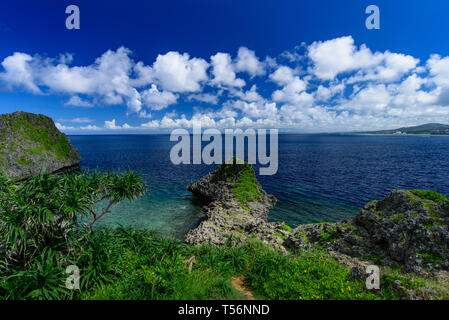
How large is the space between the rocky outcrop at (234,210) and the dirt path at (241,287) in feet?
17.7

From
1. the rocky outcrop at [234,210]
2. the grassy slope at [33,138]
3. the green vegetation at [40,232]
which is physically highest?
the grassy slope at [33,138]

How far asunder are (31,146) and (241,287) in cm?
7896

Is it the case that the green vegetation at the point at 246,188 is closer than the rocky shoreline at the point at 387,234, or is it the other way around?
the rocky shoreline at the point at 387,234

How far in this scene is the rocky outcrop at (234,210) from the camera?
20641mm

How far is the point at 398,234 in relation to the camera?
12883mm

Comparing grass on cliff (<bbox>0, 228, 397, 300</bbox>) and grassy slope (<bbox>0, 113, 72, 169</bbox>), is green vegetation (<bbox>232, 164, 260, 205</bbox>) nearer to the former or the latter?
grass on cliff (<bbox>0, 228, 397, 300</bbox>)

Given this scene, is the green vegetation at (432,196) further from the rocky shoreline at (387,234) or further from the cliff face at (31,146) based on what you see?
the cliff face at (31,146)

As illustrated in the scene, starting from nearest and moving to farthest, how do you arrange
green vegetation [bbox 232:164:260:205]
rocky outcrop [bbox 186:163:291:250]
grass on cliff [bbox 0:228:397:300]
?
grass on cliff [bbox 0:228:397:300]
rocky outcrop [bbox 186:163:291:250]
green vegetation [bbox 232:164:260:205]

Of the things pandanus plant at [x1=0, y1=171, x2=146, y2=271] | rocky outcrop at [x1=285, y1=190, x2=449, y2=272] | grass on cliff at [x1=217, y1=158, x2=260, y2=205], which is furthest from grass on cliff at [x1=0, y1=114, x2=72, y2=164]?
rocky outcrop at [x1=285, y1=190, x2=449, y2=272]

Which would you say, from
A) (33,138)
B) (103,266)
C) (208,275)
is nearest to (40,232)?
(103,266)

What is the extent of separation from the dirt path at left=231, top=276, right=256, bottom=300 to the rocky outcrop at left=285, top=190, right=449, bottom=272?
6938 mm

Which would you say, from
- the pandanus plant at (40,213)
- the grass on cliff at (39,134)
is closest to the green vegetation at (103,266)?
the pandanus plant at (40,213)

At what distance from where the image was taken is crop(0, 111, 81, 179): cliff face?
171ft

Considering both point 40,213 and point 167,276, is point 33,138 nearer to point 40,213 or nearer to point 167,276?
point 40,213
